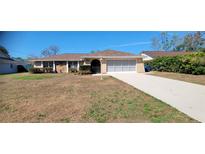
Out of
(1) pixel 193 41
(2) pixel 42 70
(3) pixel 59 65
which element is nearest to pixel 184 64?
(3) pixel 59 65

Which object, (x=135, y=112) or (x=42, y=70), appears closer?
(x=135, y=112)

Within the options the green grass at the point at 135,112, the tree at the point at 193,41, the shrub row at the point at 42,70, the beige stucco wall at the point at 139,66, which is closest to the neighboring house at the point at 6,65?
the shrub row at the point at 42,70

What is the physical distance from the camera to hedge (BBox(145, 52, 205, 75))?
688 inches

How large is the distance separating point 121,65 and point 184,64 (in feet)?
28.0

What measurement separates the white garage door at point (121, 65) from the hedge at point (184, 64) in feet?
14.3

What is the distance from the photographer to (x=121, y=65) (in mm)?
23328

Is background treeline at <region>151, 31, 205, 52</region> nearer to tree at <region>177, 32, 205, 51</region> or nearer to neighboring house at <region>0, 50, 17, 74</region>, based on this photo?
tree at <region>177, 32, 205, 51</region>

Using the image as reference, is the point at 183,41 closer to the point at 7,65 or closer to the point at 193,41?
the point at 193,41

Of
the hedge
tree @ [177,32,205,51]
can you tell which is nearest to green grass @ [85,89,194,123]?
the hedge

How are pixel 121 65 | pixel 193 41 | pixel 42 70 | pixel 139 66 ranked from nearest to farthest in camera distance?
pixel 121 65, pixel 139 66, pixel 42 70, pixel 193 41

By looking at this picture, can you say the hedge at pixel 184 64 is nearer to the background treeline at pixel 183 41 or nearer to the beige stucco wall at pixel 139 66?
the beige stucco wall at pixel 139 66

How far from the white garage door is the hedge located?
437cm

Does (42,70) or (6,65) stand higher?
(6,65)
